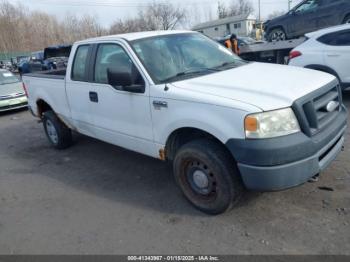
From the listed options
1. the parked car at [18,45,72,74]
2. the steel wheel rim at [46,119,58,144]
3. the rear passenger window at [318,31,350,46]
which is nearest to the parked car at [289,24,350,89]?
the rear passenger window at [318,31,350,46]

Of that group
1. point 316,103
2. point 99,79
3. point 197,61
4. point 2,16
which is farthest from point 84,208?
point 2,16

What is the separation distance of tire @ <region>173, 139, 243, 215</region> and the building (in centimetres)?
6204

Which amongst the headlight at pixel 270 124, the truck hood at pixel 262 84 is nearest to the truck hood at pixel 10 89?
the truck hood at pixel 262 84

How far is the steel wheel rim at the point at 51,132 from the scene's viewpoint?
606 cm

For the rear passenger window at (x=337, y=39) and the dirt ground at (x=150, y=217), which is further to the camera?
the rear passenger window at (x=337, y=39)

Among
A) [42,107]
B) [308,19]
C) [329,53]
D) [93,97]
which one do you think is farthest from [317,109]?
[308,19]

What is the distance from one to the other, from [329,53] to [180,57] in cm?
440

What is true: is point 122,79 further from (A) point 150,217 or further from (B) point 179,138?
(A) point 150,217

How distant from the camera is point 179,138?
3.65 m

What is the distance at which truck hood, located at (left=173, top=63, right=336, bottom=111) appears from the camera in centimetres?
285

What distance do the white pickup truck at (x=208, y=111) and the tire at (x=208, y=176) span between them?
0.4 inches

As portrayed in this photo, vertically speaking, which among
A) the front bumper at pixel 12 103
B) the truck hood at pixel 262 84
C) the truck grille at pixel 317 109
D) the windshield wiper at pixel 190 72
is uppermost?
the windshield wiper at pixel 190 72

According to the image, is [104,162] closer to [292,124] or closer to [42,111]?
[42,111]

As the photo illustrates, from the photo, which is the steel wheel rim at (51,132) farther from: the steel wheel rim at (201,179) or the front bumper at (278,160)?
the front bumper at (278,160)
